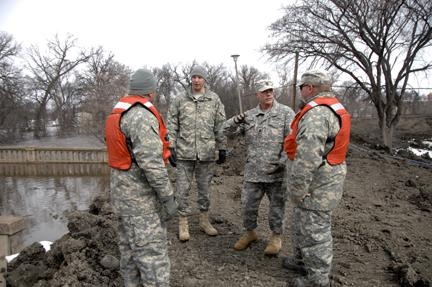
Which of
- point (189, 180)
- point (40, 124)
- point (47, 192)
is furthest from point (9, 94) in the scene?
point (189, 180)

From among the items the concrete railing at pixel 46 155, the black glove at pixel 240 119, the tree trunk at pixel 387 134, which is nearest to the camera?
the black glove at pixel 240 119

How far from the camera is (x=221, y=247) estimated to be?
427cm

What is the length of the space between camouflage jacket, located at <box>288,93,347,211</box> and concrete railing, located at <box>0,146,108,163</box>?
64.6 feet

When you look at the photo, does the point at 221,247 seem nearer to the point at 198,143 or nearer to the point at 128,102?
the point at 198,143

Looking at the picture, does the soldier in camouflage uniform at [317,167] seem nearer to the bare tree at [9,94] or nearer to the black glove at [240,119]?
the black glove at [240,119]

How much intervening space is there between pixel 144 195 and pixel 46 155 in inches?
839

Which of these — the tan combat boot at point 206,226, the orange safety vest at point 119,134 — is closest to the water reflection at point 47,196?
the tan combat boot at point 206,226

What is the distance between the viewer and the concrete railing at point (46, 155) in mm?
21375

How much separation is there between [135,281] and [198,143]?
5.92 ft

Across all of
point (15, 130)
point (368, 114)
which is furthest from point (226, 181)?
point (15, 130)

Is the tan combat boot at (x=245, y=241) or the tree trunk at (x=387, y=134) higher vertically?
the tree trunk at (x=387, y=134)

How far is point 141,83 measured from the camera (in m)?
2.97

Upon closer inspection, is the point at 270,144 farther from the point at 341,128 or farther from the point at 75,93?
the point at 75,93

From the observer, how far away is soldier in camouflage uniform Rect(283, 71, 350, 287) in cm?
296
